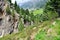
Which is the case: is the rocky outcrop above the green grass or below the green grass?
below

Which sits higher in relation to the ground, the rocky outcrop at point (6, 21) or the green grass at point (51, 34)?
the green grass at point (51, 34)

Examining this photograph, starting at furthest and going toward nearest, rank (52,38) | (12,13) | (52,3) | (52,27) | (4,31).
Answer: (12,13), (4,31), (52,3), (52,27), (52,38)

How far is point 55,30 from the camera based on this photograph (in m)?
22.7

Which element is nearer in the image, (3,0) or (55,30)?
(55,30)

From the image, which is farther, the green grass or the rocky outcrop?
the rocky outcrop

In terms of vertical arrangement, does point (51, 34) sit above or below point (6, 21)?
above

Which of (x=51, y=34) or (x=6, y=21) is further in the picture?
(x=6, y=21)

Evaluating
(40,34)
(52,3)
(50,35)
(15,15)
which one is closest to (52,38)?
(50,35)

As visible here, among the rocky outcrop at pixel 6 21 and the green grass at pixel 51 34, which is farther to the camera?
the rocky outcrop at pixel 6 21

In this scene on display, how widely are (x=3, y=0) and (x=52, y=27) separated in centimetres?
13848

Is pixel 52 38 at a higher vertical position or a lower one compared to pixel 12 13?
higher

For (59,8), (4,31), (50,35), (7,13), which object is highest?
(50,35)

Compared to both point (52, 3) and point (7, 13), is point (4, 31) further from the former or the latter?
point (52, 3)

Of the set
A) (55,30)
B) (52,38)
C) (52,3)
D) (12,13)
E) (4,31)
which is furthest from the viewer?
(12,13)
